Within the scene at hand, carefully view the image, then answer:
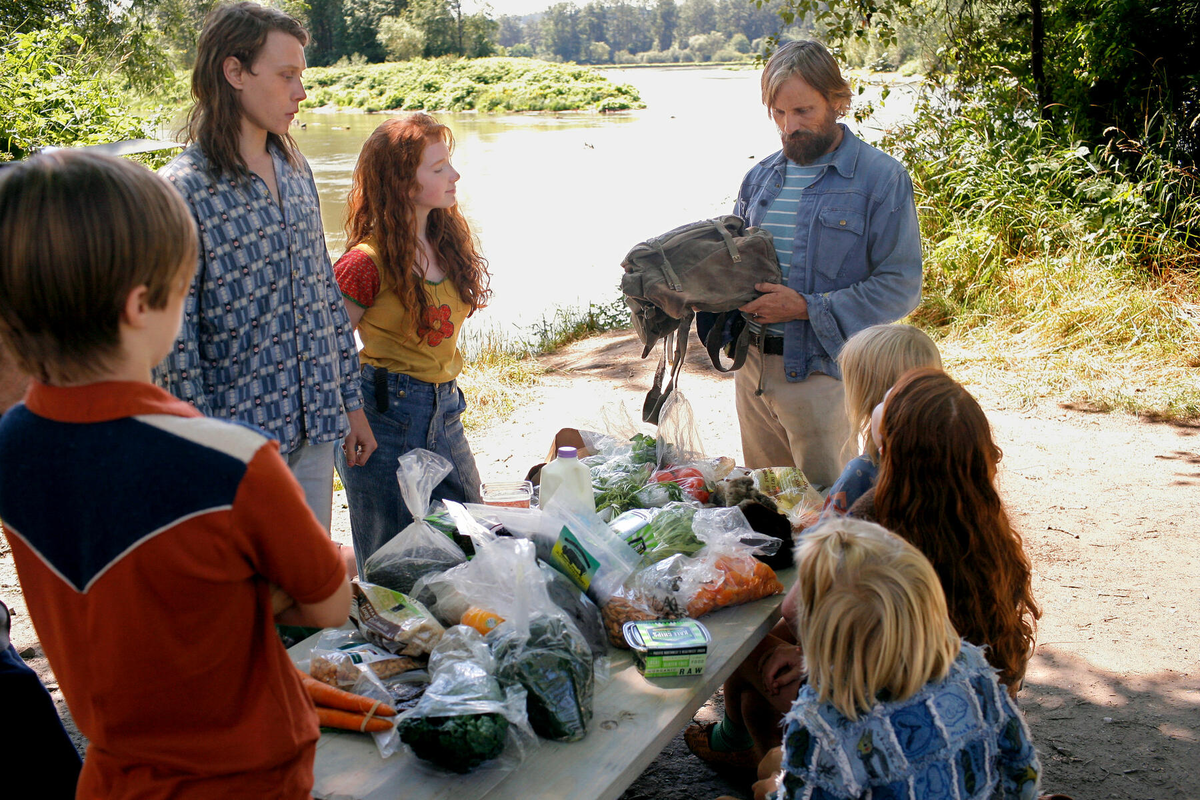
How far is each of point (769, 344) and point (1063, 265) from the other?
4.57 meters

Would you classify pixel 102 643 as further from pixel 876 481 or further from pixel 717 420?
pixel 717 420

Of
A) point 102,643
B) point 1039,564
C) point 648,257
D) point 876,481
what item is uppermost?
point 648,257

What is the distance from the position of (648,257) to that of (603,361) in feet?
15.2

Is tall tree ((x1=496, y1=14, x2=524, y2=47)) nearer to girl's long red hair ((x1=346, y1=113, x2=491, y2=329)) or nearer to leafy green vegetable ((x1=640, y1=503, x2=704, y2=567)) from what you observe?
girl's long red hair ((x1=346, y1=113, x2=491, y2=329))

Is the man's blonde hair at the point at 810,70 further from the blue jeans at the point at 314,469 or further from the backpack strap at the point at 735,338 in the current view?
the blue jeans at the point at 314,469

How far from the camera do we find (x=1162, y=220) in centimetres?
659

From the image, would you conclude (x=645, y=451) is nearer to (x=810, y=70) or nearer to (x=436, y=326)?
(x=436, y=326)

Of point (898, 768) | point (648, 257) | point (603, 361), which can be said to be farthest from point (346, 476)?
point (603, 361)

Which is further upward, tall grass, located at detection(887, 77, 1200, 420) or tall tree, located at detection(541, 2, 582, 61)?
tall tree, located at detection(541, 2, 582, 61)

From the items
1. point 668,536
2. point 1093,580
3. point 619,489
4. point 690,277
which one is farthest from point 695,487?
point 1093,580

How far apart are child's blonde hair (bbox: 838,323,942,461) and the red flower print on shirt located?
117cm

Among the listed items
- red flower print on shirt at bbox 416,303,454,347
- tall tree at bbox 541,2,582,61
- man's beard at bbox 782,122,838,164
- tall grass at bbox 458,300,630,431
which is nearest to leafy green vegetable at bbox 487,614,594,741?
red flower print on shirt at bbox 416,303,454,347

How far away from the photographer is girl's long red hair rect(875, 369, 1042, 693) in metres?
1.70

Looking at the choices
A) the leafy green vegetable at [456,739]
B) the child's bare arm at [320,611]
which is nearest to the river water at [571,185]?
the leafy green vegetable at [456,739]
